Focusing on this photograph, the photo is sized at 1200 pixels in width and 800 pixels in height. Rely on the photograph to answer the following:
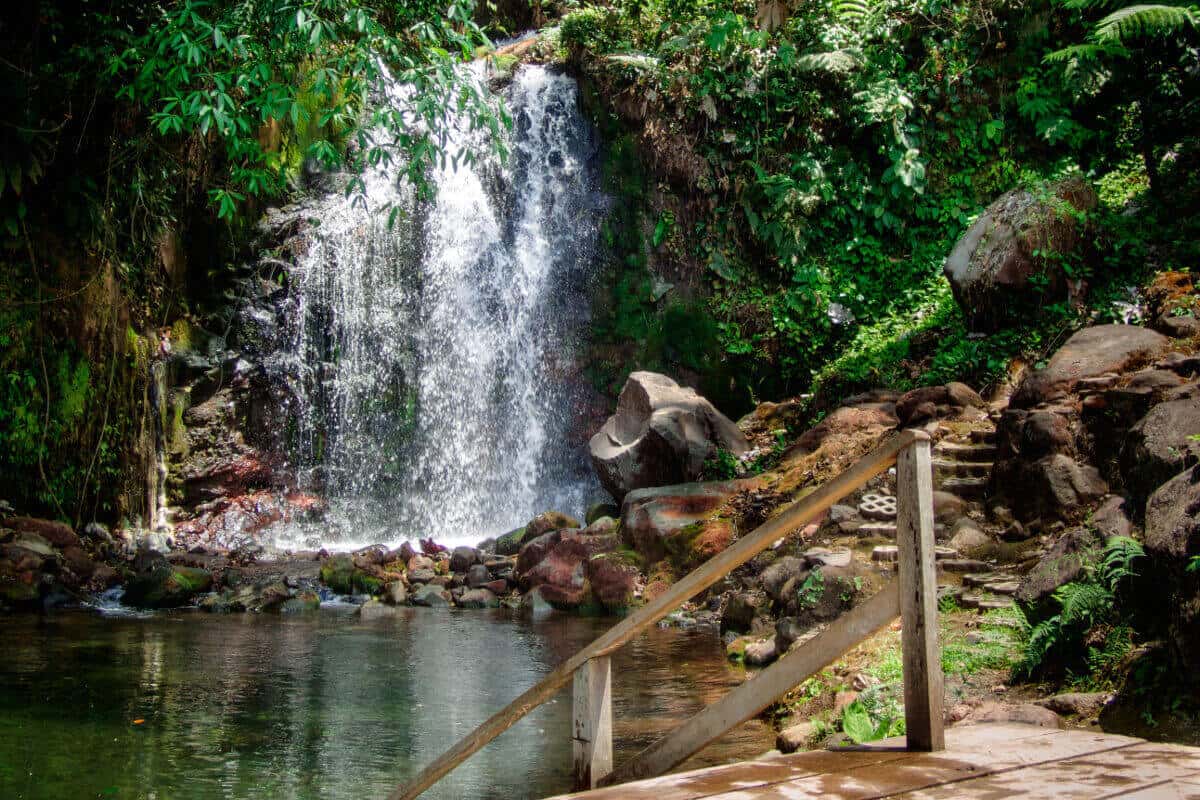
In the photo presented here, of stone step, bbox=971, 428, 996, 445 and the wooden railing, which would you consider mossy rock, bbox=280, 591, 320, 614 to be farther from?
the wooden railing

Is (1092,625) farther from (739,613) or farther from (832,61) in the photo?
(832,61)

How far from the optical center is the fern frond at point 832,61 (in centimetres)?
1450

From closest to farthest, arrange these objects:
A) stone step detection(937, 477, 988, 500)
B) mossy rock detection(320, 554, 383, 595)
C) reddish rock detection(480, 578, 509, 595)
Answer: stone step detection(937, 477, 988, 500) < reddish rock detection(480, 578, 509, 595) < mossy rock detection(320, 554, 383, 595)

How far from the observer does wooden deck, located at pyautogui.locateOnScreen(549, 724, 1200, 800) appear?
7.91ft

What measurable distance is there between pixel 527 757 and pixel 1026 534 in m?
4.33

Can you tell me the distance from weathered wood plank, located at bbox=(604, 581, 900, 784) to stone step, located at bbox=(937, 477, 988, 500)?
20.0 feet

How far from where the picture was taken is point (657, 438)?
11.4 metres

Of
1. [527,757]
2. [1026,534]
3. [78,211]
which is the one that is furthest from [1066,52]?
[78,211]

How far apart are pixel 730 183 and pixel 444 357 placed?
5201 millimetres

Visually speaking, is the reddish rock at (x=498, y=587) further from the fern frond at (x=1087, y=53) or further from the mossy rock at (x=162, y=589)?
→ the fern frond at (x=1087, y=53)

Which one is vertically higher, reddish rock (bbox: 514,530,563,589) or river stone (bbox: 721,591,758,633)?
reddish rock (bbox: 514,530,563,589)

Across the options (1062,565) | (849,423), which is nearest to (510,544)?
(849,423)

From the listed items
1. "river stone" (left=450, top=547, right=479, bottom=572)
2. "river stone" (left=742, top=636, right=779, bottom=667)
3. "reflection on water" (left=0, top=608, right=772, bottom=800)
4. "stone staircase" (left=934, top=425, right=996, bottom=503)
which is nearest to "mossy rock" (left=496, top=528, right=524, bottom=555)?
"river stone" (left=450, top=547, right=479, bottom=572)

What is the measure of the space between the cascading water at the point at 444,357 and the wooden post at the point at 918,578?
1142 cm
